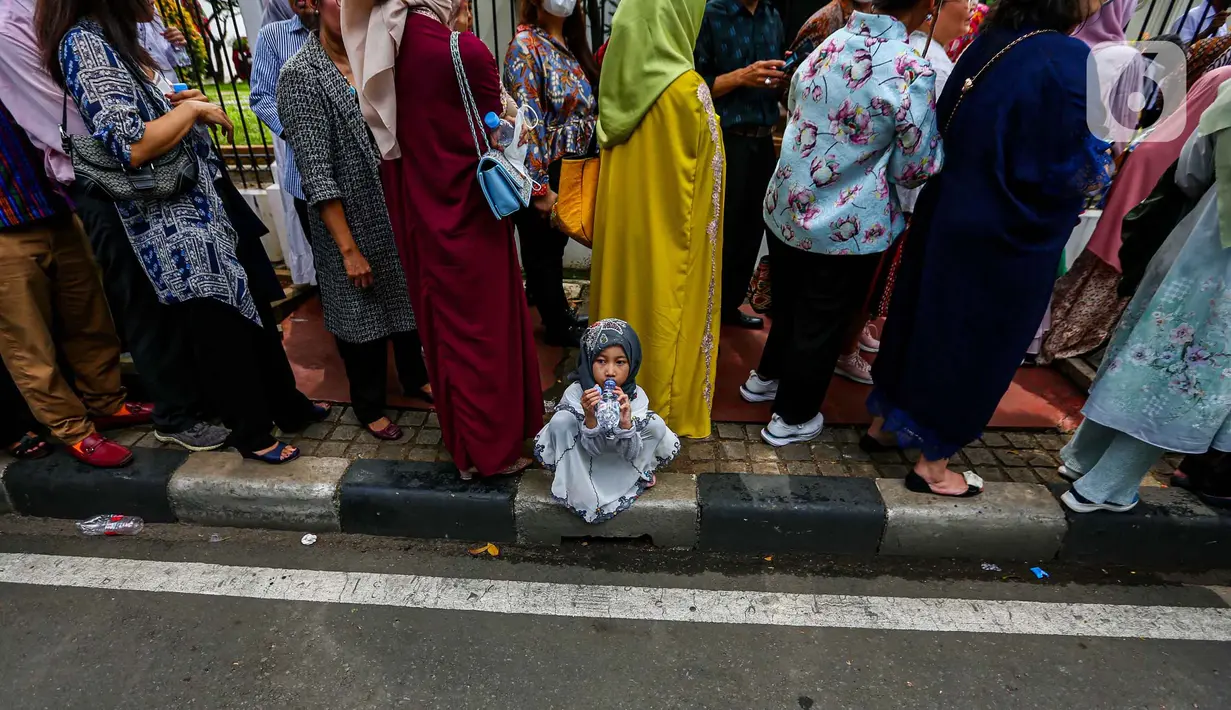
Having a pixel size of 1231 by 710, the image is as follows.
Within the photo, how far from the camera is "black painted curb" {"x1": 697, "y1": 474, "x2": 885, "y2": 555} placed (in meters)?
2.46

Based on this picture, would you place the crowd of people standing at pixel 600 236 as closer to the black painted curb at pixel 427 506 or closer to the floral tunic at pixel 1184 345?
the floral tunic at pixel 1184 345

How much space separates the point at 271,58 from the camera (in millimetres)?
3234

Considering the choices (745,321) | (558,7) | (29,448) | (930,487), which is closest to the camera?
(930,487)

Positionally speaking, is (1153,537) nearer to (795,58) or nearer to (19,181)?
(795,58)

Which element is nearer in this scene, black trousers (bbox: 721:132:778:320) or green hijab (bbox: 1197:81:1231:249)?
green hijab (bbox: 1197:81:1231:249)

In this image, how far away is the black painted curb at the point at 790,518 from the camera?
8.08 feet

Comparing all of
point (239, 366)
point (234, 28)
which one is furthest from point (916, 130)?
point (234, 28)

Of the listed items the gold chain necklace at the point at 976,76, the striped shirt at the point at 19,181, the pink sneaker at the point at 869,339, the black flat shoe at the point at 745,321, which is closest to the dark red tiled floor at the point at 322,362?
the black flat shoe at the point at 745,321

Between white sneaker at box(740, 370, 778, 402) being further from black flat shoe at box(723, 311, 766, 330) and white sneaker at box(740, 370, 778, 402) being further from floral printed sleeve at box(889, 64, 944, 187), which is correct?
floral printed sleeve at box(889, 64, 944, 187)

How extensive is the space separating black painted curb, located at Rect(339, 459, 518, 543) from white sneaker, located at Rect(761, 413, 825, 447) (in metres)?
1.19

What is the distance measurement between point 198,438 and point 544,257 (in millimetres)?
1870

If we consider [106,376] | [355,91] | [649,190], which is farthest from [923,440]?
[106,376]

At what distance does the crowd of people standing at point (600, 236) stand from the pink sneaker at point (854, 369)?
65 centimetres

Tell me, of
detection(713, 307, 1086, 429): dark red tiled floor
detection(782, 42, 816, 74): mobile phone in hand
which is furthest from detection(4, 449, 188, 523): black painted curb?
Result: detection(782, 42, 816, 74): mobile phone in hand
